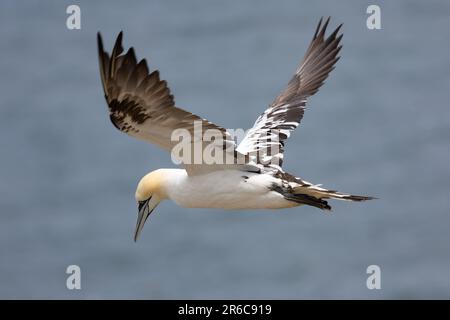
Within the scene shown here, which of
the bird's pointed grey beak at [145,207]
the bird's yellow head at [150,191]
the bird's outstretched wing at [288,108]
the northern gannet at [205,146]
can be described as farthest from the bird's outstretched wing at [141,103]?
the bird's outstretched wing at [288,108]

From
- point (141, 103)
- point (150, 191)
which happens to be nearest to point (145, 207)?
point (150, 191)

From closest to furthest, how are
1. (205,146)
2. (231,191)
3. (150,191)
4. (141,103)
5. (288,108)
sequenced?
(141,103), (205,146), (231,191), (150,191), (288,108)

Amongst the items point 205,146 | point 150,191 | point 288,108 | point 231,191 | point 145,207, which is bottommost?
point 231,191

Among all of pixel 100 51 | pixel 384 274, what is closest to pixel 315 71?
pixel 100 51

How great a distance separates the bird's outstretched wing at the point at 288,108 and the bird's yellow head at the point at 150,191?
2.89 feet

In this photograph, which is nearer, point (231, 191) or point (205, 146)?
point (205, 146)

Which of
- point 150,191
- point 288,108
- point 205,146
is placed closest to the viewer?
point 205,146

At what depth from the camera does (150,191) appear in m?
13.9

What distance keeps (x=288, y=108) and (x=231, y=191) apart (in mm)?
2503

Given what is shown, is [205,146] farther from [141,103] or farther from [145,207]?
[145,207]

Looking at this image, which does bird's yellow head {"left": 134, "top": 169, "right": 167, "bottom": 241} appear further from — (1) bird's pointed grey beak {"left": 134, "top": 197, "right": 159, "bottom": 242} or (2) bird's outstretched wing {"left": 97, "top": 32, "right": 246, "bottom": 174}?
(2) bird's outstretched wing {"left": 97, "top": 32, "right": 246, "bottom": 174}

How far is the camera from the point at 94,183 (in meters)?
27.1

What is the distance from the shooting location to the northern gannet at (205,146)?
1198cm

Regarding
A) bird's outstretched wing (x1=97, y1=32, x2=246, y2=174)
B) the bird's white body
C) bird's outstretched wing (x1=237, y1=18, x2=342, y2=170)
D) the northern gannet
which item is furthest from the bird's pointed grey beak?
bird's outstretched wing (x1=97, y1=32, x2=246, y2=174)
